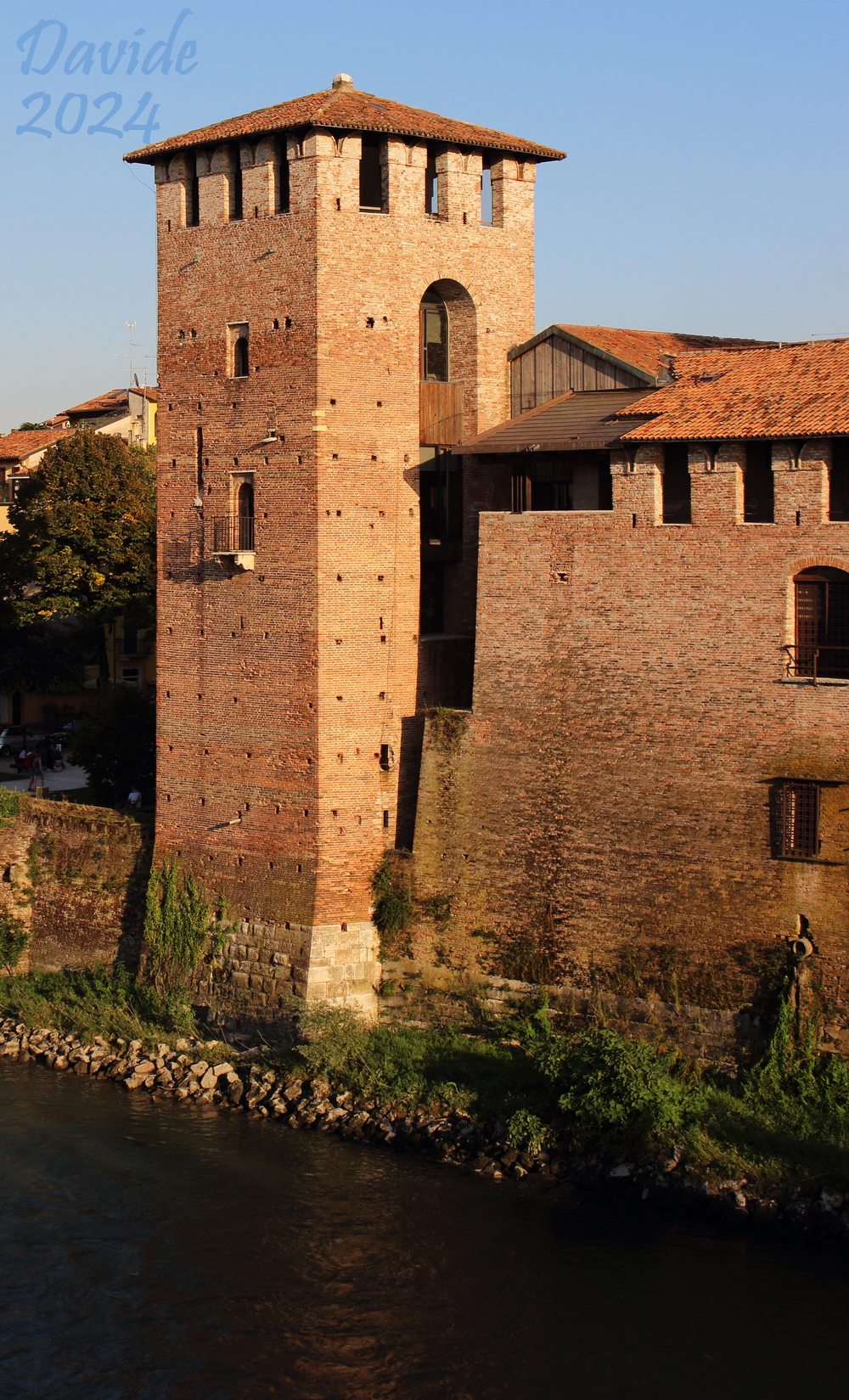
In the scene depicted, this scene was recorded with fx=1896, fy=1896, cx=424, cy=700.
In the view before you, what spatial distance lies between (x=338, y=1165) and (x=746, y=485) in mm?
9919

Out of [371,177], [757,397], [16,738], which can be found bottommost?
[16,738]

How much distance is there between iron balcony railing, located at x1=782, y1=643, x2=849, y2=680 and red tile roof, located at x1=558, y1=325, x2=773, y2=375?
596 centimetres

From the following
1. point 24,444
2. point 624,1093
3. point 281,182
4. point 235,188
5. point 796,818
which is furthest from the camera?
point 24,444

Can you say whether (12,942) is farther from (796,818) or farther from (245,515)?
(796,818)

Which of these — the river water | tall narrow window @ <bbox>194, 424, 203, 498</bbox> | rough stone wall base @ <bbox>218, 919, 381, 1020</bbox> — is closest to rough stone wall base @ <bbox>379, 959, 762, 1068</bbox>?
rough stone wall base @ <bbox>218, 919, 381, 1020</bbox>

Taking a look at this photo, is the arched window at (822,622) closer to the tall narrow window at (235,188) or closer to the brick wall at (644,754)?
the brick wall at (644,754)

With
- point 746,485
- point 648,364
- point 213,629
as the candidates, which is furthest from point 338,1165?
point 648,364

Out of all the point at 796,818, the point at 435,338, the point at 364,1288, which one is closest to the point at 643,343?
the point at 435,338

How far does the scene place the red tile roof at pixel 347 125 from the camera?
2609 centimetres

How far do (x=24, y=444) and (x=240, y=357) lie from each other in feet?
83.7

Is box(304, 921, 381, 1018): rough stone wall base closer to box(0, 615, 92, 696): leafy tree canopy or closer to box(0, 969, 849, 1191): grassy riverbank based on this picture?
box(0, 969, 849, 1191): grassy riverbank

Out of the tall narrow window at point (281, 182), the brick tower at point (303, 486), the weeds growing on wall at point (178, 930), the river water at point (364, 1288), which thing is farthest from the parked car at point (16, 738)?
the river water at point (364, 1288)

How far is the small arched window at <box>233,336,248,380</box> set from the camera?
89.4 feet

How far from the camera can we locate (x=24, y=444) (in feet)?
169
